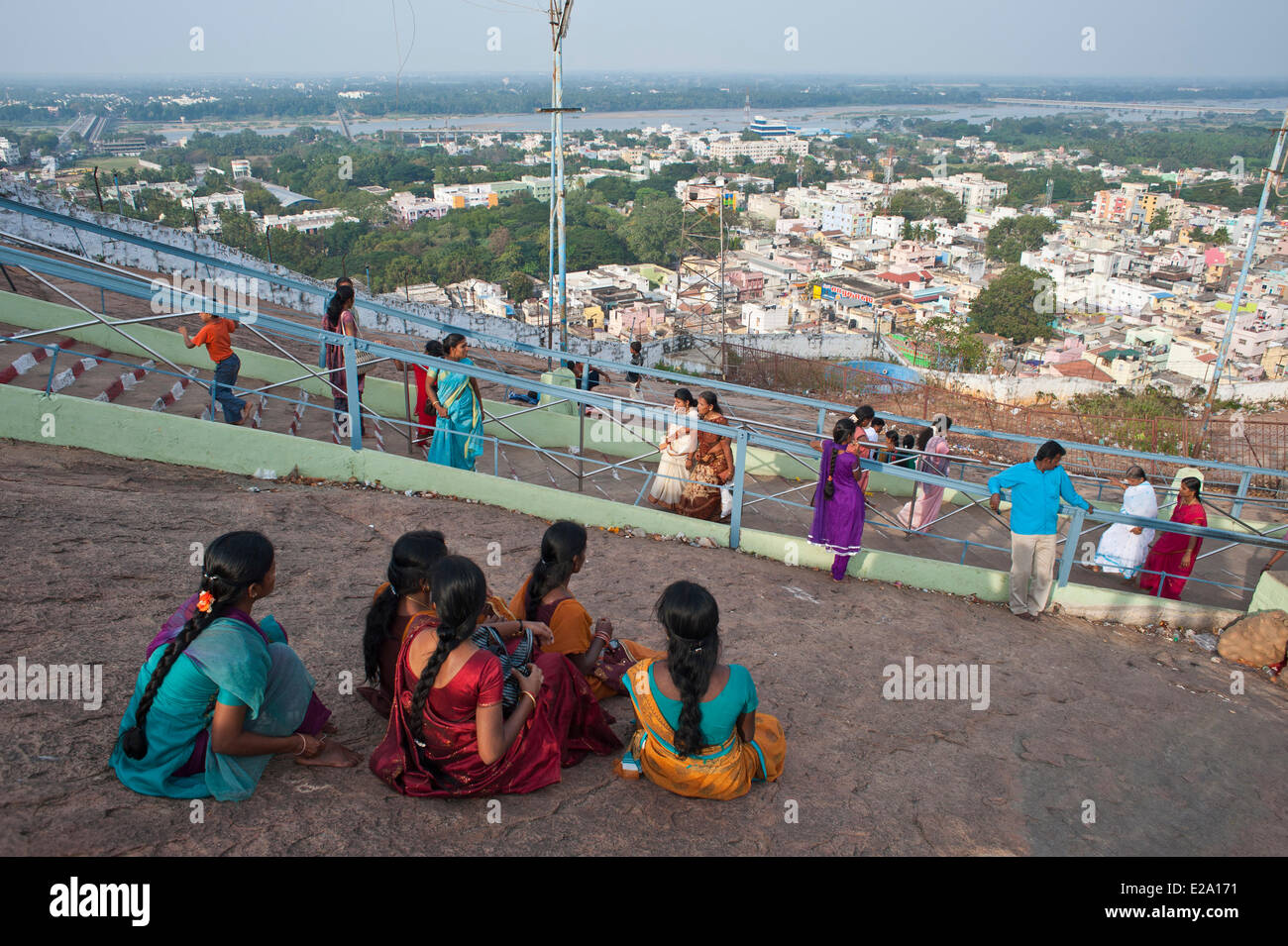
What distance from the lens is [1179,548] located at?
19.0 ft

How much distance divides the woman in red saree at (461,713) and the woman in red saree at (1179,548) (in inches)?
186

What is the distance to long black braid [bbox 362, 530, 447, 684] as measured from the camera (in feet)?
9.48

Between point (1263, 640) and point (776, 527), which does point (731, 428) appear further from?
point (1263, 640)

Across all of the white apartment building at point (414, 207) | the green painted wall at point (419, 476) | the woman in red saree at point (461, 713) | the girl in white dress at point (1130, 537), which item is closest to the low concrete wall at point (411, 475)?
the green painted wall at point (419, 476)

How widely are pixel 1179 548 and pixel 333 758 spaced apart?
5691mm

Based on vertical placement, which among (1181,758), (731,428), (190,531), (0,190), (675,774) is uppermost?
(0,190)

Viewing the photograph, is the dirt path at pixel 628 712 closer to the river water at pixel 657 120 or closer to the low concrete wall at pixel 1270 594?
the low concrete wall at pixel 1270 594

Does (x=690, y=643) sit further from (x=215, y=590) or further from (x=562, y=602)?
(x=215, y=590)

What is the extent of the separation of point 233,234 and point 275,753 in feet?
148

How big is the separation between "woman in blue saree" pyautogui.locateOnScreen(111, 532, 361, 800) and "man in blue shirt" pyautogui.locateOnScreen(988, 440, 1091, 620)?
429 cm

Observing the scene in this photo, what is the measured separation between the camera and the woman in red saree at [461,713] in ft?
8.32

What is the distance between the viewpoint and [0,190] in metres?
13.7

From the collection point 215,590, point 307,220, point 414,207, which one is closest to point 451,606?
point 215,590

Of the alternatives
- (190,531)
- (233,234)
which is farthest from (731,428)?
(233,234)
